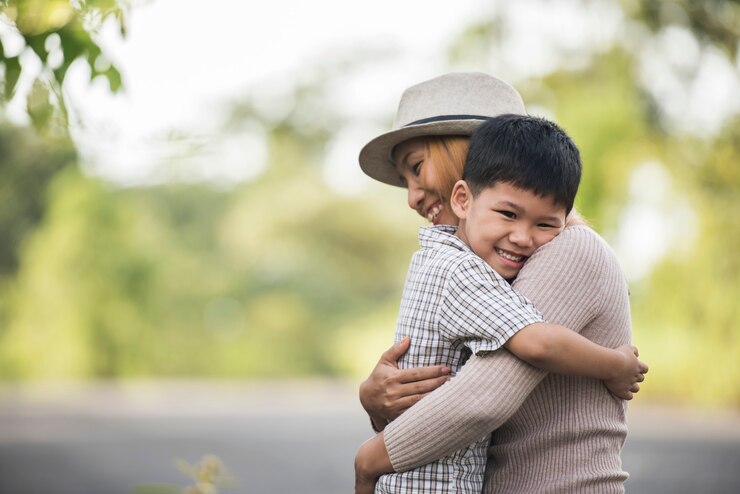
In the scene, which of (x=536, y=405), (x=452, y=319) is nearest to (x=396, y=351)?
(x=452, y=319)

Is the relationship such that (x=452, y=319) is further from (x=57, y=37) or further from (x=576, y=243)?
(x=57, y=37)

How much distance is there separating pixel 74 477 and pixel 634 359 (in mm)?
7224

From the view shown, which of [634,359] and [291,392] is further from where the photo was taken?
[291,392]

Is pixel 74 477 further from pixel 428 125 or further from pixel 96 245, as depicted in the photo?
pixel 96 245

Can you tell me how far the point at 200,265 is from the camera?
21.3 m

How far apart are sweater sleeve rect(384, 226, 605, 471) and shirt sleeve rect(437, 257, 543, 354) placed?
0.04 metres

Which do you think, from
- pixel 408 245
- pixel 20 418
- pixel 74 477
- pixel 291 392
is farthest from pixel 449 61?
pixel 74 477

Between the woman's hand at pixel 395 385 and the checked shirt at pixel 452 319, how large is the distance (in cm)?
3

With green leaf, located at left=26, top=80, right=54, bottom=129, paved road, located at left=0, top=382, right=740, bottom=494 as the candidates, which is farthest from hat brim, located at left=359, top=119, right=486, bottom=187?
paved road, located at left=0, top=382, right=740, bottom=494

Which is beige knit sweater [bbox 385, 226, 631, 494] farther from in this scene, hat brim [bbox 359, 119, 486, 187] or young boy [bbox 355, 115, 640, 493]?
hat brim [bbox 359, 119, 486, 187]

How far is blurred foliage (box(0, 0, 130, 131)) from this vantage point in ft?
6.75

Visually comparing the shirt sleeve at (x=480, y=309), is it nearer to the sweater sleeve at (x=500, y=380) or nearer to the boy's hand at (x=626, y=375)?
the sweater sleeve at (x=500, y=380)

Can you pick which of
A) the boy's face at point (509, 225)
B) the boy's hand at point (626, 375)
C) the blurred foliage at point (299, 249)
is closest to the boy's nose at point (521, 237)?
the boy's face at point (509, 225)

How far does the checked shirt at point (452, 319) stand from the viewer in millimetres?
1773
